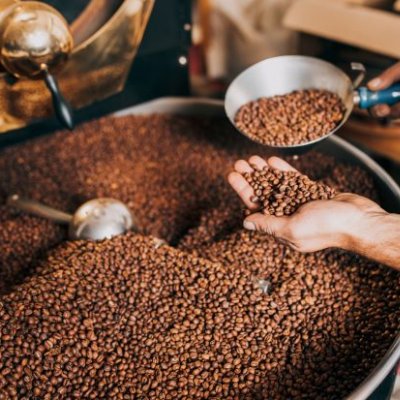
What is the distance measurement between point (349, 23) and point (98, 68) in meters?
1.07

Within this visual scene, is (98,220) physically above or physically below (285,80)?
below

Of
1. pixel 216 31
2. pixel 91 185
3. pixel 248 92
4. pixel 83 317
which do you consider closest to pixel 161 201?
pixel 91 185

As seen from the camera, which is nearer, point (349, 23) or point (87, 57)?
point (87, 57)

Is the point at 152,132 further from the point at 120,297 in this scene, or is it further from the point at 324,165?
the point at 120,297

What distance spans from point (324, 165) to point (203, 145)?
1.33 ft

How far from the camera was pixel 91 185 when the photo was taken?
1.71 metres

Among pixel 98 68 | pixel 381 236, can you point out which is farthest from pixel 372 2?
pixel 381 236

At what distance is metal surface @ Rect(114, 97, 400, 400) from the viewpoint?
3.25 ft

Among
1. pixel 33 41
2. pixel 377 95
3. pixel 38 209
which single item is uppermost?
pixel 33 41

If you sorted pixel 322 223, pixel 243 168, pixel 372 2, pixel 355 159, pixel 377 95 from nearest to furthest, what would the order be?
1. pixel 322 223
2. pixel 243 168
3. pixel 377 95
4. pixel 355 159
5. pixel 372 2

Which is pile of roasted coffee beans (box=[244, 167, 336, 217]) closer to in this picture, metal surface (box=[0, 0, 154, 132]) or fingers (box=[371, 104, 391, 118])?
fingers (box=[371, 104, 391, 118])

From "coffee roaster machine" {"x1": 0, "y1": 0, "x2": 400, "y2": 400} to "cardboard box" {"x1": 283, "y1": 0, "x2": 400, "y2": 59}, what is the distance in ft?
2.00

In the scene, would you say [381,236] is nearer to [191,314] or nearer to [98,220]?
[191,314]

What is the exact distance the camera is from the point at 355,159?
1599 mm
